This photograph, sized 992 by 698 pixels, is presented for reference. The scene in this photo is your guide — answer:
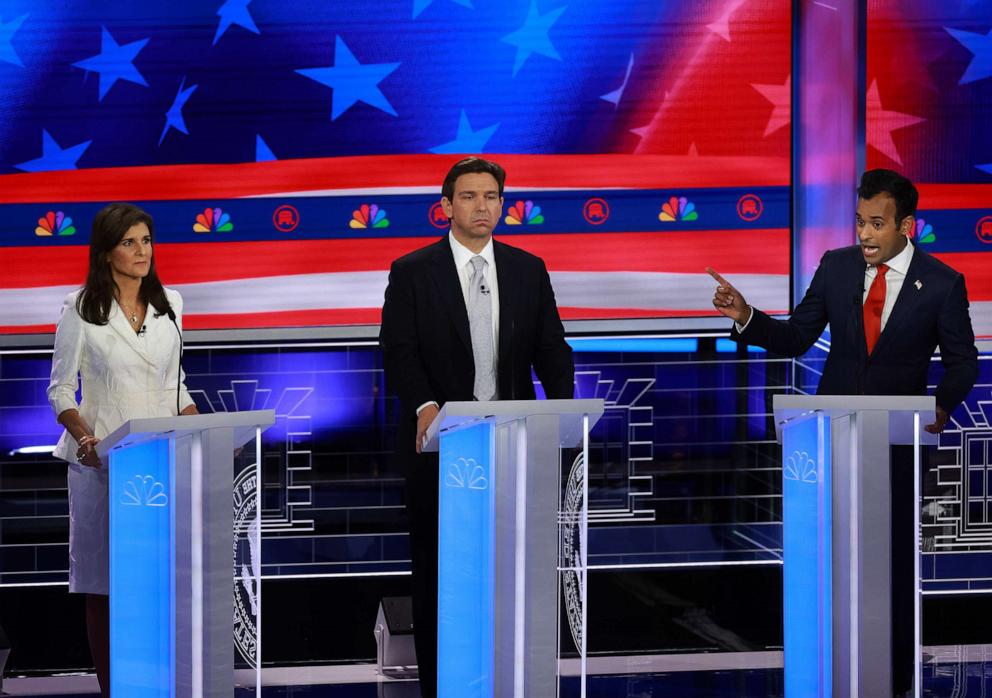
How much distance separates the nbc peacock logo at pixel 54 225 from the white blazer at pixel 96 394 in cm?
184

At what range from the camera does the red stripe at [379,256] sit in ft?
19.0

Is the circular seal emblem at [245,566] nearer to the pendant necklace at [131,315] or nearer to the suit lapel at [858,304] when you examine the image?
the pendant necklace at [131,315]

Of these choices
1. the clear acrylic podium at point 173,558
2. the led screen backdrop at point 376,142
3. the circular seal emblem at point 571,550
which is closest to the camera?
the clear acrylic podium at point 173,558

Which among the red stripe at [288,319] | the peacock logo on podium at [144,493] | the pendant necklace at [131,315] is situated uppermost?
the red stripe at [288,319]


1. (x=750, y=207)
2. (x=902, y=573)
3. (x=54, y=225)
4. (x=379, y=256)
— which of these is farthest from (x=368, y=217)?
(x=902, y=573)

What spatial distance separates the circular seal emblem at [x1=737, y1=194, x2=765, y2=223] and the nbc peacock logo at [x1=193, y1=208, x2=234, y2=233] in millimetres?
2013

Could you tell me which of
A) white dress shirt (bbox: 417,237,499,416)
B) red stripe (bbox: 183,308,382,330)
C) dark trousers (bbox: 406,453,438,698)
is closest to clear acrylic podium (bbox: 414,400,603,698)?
dark trousers (bbox: 406,453,438,698)

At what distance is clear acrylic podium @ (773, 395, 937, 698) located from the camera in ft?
11.4

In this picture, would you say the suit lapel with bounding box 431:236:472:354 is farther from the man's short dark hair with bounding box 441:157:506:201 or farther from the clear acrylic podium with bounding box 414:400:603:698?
the clear acrylic podium with bounding box 414:400:603:698

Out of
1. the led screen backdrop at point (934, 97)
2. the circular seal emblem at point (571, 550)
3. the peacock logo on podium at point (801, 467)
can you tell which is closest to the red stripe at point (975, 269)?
the led screen backdrop at point (934, 97)

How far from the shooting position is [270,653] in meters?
5.15

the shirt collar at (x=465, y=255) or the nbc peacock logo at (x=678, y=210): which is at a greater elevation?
the nbc peacock logo at (x=678, y=210)

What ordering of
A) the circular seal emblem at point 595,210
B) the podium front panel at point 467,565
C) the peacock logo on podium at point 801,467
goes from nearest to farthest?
the podium front panel at point 467,565
the peacock logo on podium at point 801,467
the circular seal emblem at point 595,210

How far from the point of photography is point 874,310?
4402 mm
